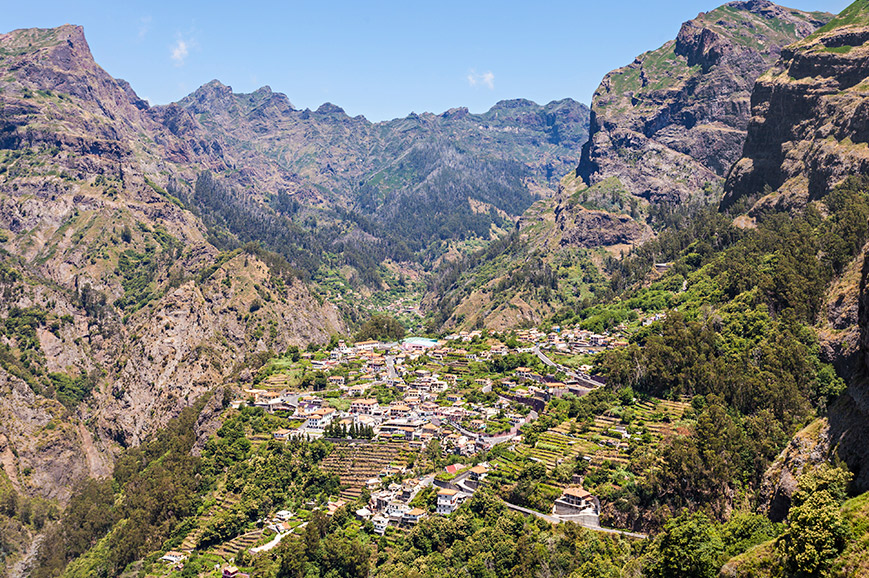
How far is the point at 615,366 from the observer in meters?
113

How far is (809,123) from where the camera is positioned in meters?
160

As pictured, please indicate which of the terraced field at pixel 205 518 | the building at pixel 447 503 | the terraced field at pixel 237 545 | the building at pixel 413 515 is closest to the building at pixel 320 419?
the terraced field at pixel 205 518

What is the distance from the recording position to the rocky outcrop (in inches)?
5605

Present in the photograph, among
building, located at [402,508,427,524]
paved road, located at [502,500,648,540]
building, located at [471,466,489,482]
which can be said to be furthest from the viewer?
building, located at [471,466,489,482]

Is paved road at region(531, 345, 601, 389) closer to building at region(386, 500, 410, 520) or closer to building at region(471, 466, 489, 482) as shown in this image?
building at region(471, 466, 489, 482)

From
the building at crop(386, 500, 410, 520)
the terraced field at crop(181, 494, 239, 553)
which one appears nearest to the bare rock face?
the building at crop(386, 500, 410, 520)

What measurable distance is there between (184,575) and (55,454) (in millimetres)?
90716

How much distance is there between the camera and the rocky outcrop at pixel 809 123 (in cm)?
14238

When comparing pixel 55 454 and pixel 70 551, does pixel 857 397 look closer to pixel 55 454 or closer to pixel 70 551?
pixel 70 551

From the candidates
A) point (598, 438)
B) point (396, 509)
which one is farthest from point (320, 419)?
point (598, 438)

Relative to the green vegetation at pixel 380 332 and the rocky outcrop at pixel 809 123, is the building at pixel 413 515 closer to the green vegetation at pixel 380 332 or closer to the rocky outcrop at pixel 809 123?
the green vegetation at pixel 380 332

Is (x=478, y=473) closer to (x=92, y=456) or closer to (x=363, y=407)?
(x=363, y=407)

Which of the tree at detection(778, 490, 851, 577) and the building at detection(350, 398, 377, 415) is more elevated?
the tree at detection(778, 490, 851, 577)

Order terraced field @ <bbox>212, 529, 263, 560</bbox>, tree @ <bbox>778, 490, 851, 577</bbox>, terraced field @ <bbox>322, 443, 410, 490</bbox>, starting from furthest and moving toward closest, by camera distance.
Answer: terraced field @ <bbox>322, 443, 410, 490</bbox>
terraced field @ <bbox>212, 529, 263, 560</bbox>
tree @ <bbox>778, 490, 851, 577</bbox>
